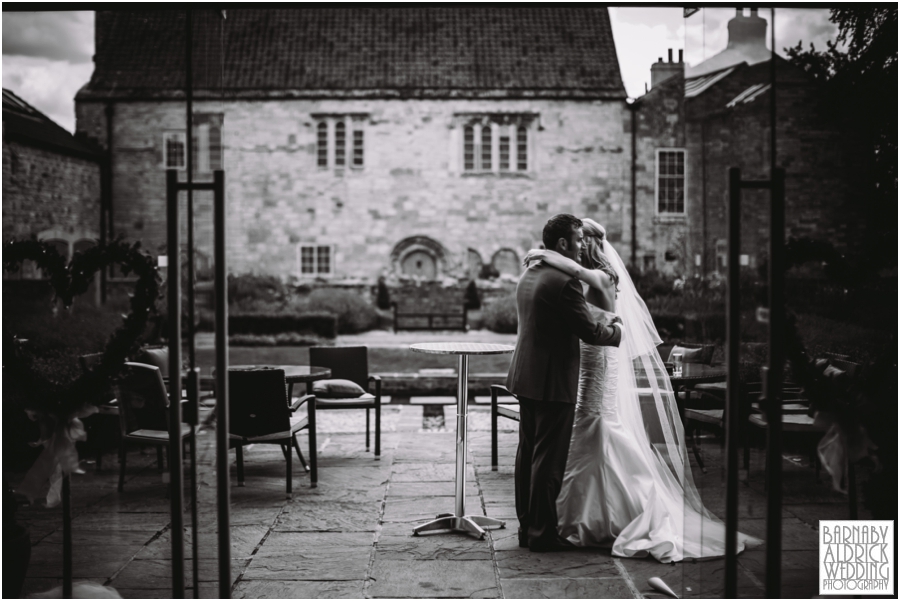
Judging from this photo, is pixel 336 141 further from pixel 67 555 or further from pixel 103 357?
pixel 67 555

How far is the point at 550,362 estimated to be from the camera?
376cm

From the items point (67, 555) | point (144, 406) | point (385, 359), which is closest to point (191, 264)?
point (67, 555)

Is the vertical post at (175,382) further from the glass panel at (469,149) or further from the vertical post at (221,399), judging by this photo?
the glass panel at (469,149)

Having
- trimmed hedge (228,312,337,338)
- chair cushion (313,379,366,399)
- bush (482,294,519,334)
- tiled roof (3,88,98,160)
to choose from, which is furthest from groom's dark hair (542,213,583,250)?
bush (482,294,519,334)

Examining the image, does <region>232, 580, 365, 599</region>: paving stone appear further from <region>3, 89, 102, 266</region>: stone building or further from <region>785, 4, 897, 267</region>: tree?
<region>785, 4, 897, 267</region>: tree

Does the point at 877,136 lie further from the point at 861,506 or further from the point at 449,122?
the point at 449,122

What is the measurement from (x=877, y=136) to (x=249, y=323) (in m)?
12.6

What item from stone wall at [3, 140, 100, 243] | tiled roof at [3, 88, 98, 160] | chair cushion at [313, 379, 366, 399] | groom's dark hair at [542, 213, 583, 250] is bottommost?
chair cushion at [313, 379, 366, 399]

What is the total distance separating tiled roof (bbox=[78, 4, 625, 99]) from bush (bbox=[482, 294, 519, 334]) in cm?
687

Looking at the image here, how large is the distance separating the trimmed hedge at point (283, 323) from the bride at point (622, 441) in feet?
34.8

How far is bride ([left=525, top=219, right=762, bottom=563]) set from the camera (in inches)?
149

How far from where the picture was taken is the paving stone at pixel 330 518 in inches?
166

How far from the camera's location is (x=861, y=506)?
→ 3086 millimetres

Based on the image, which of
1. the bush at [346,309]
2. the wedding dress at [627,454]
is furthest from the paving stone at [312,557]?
A: the bush at [346,309]
